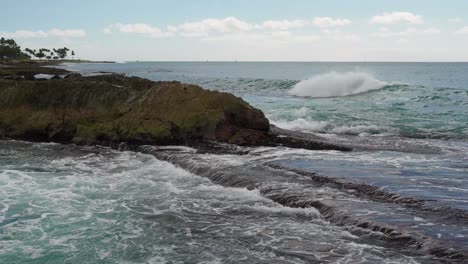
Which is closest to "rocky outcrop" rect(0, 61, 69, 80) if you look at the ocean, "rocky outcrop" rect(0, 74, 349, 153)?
"rocky outcrop" rect(0, 74, 349, 153)

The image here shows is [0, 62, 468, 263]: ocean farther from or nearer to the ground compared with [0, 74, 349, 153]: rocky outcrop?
nearer to the ground

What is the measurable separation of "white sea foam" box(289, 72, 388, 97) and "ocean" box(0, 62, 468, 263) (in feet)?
86.5

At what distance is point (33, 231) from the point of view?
8.49 meters

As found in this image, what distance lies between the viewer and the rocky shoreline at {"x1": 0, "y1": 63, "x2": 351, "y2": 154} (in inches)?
615

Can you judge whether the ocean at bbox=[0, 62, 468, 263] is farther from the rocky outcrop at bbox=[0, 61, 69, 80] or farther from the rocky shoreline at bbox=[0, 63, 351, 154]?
the rocky outcrop at bbox=[0, 61, 69, 80]

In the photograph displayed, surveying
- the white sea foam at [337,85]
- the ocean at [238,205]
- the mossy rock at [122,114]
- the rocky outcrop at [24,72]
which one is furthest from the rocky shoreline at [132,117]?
the white sea foam at [337,85]

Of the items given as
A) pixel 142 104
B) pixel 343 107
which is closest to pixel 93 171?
pixel 142 104

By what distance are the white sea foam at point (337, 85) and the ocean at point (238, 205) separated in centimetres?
2637

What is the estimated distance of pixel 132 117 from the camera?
1680 centimetres

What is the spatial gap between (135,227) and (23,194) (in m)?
3.83

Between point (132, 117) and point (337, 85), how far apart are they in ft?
101

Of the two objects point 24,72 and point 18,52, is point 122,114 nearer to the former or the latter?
point 24,72

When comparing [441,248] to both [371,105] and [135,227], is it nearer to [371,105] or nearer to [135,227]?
[135,227]

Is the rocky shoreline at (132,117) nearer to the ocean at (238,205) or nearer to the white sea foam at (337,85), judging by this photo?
the ocean at (238,205)
